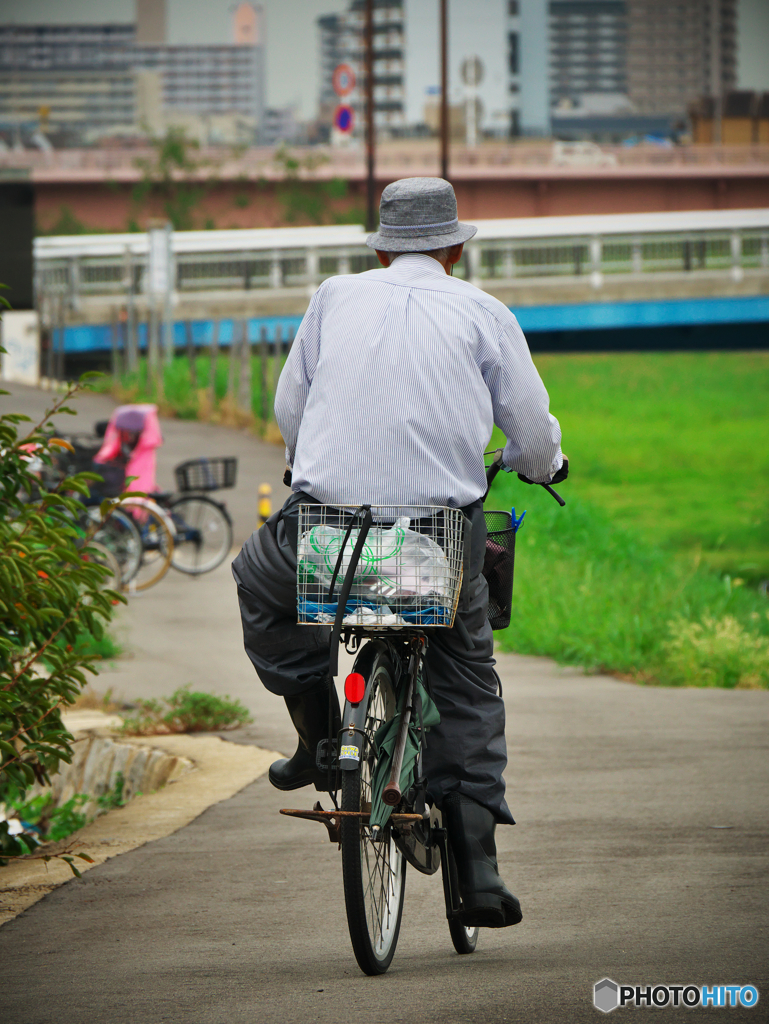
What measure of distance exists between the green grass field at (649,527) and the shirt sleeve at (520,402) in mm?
5207

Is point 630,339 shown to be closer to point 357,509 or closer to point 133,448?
point 133,448

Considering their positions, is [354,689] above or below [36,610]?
above

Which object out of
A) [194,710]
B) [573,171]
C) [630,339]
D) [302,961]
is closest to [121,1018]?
[302,961]

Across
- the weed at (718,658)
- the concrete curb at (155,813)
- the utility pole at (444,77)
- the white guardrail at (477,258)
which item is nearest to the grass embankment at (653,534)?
the weed at (718,658)

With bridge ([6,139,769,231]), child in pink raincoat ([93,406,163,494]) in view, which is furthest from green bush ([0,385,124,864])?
bridge ([6,139,769,231])

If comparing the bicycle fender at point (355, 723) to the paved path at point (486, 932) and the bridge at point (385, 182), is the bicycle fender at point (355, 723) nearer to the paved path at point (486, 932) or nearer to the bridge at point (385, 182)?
the paved path at point (486, 932)

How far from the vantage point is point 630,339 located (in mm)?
34969

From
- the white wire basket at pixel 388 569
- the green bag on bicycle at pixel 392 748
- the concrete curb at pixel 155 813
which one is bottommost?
the concrete curb at pixel 155 813

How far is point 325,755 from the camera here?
3.03 m

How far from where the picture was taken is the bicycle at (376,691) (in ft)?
9.63

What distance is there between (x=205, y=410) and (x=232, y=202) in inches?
1542

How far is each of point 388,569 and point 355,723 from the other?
13.8 inches

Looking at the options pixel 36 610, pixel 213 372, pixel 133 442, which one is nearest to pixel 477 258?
pixel 213 372

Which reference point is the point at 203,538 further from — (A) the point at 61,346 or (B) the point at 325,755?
(A) the point at 61,346
